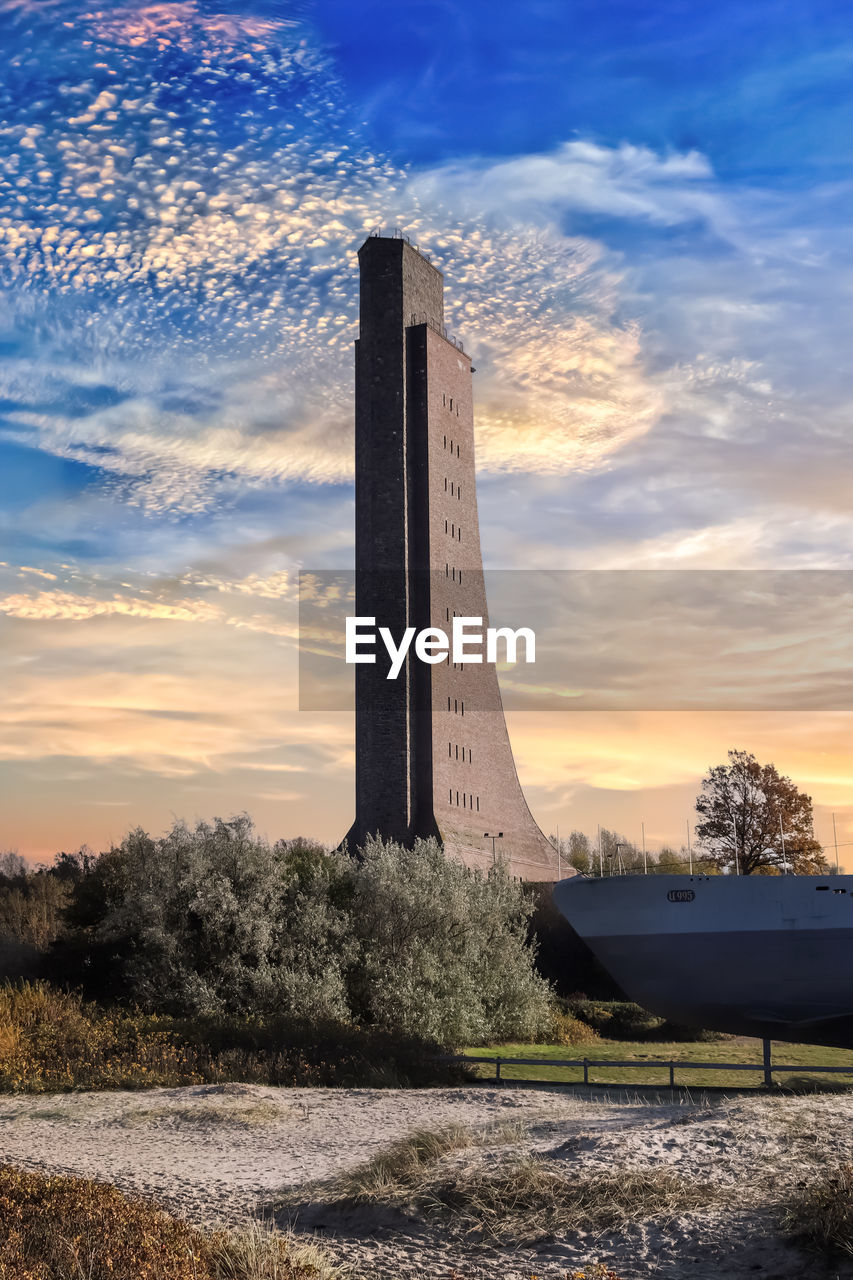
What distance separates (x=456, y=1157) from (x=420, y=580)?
2021 inches

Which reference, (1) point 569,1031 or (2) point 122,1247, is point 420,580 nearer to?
(1) point 569,1031

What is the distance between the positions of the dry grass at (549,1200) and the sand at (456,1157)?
0.68 ft

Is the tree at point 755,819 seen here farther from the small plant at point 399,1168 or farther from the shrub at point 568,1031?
the small plant at point 399,1168

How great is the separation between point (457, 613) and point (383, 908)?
109 ft

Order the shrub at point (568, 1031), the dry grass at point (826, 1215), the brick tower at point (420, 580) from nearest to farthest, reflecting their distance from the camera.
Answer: the dry grass at point (826, 1215), the shrub at point (568, 1031), the brick tower at point (420, 580)

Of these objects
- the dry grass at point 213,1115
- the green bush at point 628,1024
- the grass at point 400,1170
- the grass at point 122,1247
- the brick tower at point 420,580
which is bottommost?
the green bush at point 628,1024

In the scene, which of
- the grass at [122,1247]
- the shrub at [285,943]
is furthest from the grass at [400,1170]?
the shrub at [285,943]

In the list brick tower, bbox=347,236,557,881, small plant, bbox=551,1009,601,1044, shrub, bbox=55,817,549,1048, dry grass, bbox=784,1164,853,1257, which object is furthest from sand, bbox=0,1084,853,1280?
brick tower, bbox=347,236,557,881

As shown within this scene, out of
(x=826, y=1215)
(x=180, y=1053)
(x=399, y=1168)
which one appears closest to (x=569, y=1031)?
(x=180, y=1053)

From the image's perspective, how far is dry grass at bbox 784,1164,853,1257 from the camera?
1004 centimetres

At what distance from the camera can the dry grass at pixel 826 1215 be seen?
395 inches

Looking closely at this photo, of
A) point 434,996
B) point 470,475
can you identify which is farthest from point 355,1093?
point 470,475

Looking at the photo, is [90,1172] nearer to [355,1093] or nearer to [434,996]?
[355,1093]

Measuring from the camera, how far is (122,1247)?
9586 millimetres
